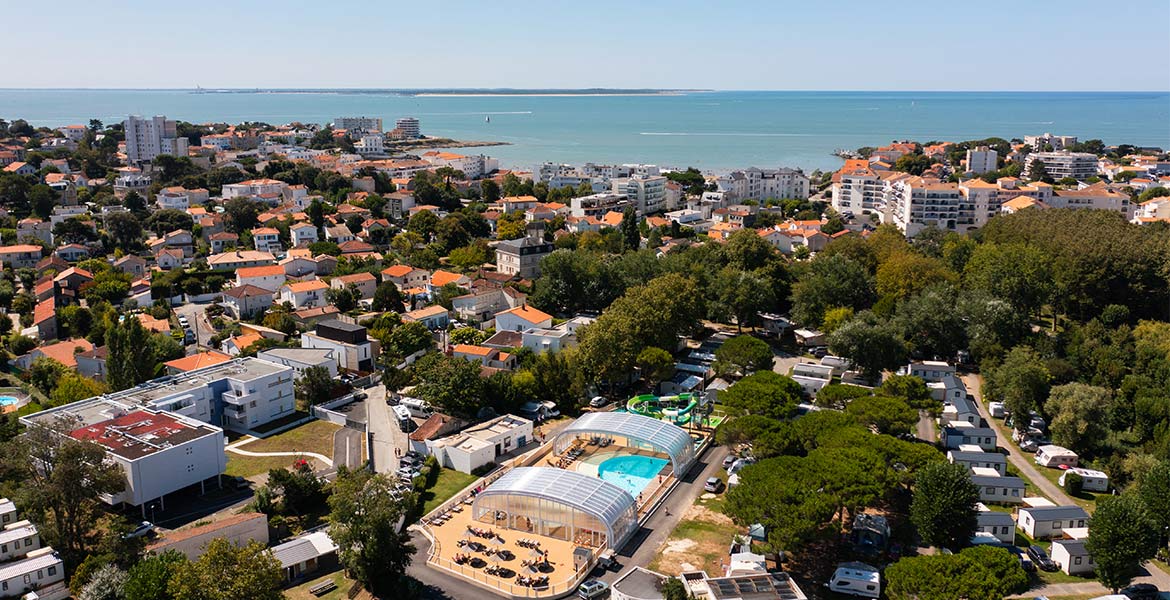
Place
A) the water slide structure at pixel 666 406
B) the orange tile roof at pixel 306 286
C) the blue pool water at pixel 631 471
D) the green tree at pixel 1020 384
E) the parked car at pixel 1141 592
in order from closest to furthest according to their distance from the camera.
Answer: the parked car at pixel 1141 592 → the blue pool water at pixel 631 471 → the green tree at pixel 1020 384 → the water slide structure at pixel 666 406 → the orange tile roof at pixel 306 286

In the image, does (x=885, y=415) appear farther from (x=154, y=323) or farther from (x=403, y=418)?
(x=154, y=323)

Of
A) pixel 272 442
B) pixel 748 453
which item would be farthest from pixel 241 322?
pixel 748 453

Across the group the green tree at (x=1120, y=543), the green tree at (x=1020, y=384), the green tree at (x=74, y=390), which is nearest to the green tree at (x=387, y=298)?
the green tree at (x=74, y=390)

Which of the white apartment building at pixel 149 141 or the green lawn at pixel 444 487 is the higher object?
the white apartment building at pixel 149 141

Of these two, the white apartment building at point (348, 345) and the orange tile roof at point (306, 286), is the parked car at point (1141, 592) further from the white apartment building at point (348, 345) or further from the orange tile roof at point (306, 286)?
the orange tile roof at point (306, 286)

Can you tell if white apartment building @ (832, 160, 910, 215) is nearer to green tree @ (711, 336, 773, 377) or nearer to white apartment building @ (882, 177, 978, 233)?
white apartment building @ (882, 177, 978, 233)

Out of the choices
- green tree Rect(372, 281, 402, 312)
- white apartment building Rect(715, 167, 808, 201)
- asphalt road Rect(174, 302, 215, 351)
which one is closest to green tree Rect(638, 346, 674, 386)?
green tree Rect(372, 281, 402, 312)
